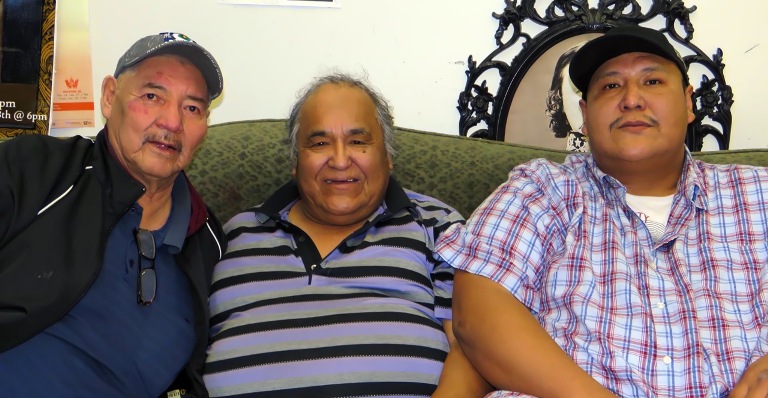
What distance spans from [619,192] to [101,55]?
5.01ft

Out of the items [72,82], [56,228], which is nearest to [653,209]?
[56,228]

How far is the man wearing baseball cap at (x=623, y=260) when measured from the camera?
142 centimetres

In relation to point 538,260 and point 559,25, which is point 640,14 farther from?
point 538,260

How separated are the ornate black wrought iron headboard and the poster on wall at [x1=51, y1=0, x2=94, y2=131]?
1.13 m

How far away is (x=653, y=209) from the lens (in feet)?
5.51

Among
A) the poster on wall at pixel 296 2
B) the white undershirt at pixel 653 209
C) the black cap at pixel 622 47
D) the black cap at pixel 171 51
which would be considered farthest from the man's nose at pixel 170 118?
the white undershirt at pixel 653 209

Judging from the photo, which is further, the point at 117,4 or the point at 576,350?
the point at 117,4

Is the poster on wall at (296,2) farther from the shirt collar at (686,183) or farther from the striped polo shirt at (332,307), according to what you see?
the shirt collar at (686,183)

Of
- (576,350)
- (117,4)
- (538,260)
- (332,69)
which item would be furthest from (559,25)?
(117,4)

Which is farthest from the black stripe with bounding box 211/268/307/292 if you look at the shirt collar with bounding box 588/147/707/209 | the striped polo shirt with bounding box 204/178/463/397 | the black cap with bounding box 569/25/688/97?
the black cap with bounding box 569/25/688/97

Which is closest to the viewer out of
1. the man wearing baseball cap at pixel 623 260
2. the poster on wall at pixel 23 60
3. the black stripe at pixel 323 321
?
the man wearing baseball cap at pixel 623 260

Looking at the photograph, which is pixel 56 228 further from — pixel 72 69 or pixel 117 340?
pixel 72 69

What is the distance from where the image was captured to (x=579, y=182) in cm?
168

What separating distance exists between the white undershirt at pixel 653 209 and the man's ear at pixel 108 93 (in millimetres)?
1194
